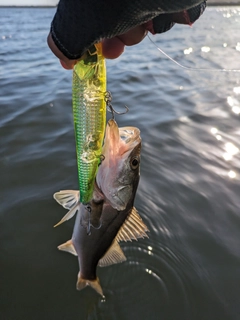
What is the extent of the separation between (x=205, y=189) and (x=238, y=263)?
1216 mm

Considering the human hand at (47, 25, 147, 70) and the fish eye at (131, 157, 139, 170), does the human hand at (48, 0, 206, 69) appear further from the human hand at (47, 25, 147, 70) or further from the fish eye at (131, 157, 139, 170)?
the fish eye at (131, 157, 139, 170)

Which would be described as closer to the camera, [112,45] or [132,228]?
[112,45]

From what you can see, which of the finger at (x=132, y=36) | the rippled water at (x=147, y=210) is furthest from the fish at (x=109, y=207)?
the rippled water at (x=147, y=210)

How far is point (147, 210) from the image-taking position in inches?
154

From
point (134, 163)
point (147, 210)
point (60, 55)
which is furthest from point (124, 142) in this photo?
point (147, 210)

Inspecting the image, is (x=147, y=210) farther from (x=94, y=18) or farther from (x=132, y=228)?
(x=94, y=18)

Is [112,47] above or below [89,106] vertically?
above

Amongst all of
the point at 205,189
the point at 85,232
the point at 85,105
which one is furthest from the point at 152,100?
the point at 85,105

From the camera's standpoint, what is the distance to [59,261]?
3.30m

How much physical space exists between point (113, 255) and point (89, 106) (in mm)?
1436

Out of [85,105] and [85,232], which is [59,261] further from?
[85,105]

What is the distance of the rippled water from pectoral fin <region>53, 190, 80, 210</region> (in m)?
1.30

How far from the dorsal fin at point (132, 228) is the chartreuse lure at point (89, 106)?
696mm

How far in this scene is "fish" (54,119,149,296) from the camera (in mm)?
1946
